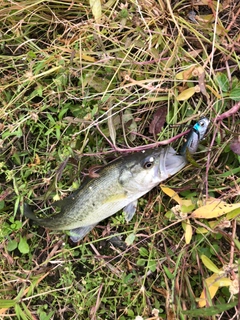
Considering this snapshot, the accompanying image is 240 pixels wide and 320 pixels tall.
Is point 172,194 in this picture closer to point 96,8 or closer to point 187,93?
point 187,93

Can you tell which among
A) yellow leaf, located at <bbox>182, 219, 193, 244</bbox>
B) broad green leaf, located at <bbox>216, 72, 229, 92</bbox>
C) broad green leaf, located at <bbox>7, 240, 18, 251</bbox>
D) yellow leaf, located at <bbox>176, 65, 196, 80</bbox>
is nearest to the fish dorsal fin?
broad green leaf, located at <bbox>7, 240, 18, 251</bbox>

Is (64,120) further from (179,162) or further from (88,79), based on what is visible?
(179,162)

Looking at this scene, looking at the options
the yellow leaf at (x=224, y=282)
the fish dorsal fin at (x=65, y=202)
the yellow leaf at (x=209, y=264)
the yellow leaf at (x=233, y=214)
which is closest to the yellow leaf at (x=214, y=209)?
the yellow leaf at (x=233, y=214)

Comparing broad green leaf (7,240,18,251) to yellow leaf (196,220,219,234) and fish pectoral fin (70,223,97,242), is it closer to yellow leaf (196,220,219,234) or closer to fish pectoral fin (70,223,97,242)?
fish pectoral fin (70,223,97,242)

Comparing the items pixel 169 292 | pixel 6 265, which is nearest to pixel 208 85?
pixel 169 292

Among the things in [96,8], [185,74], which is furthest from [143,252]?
[96,8]

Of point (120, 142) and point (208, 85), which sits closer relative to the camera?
point (208, 85)
